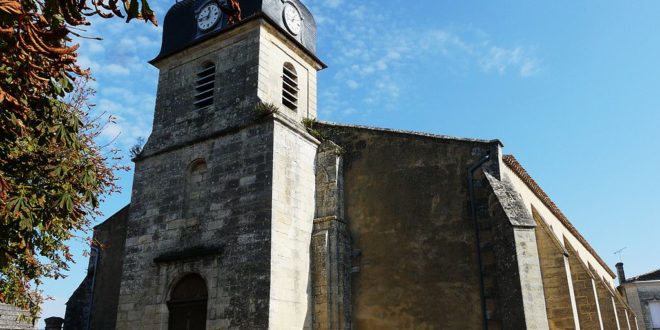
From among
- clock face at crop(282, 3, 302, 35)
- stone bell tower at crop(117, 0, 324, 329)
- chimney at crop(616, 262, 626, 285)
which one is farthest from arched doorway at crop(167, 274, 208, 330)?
chimney at crop(616, 262, 626, 285)

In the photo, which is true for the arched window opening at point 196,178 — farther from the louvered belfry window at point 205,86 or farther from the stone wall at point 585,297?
the stone wall at point 585,297

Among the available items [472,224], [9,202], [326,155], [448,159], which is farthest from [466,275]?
[9,202]

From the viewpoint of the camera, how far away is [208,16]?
14.5 m

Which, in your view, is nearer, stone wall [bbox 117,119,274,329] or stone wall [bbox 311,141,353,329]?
stone wall [bbox 117,119,274,329]

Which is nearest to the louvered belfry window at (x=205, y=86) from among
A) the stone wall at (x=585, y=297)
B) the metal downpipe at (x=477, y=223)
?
the metal downpipe at (x=477, y=223)

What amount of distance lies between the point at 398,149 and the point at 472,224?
2.47 metres

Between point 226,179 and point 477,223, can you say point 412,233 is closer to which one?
point 477,223

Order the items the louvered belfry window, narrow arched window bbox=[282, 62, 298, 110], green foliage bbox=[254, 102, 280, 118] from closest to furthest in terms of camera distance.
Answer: green foliage bbox=[254, 102, 280, 118] → the louvered belfry window → narrow arched window bbox=[282, 62, 298, 110]

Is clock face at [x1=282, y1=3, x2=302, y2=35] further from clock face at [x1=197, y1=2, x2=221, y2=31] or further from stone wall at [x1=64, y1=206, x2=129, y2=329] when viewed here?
stone wall at [x1=64, y1=206, x2=129, y2=329]

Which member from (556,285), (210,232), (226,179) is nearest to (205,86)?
(226,179)

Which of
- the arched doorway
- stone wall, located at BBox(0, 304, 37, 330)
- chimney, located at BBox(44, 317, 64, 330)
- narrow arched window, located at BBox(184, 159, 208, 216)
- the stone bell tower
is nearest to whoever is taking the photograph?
A: stone wall, located at BBox(0, 304, 37, 330)

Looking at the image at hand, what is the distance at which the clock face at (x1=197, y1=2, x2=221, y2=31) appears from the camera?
563 inches

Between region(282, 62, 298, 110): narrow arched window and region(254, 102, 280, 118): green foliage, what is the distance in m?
1.57

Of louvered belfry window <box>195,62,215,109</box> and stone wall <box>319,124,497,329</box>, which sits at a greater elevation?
louvered belfry window <box>195,62,215,109</box>
